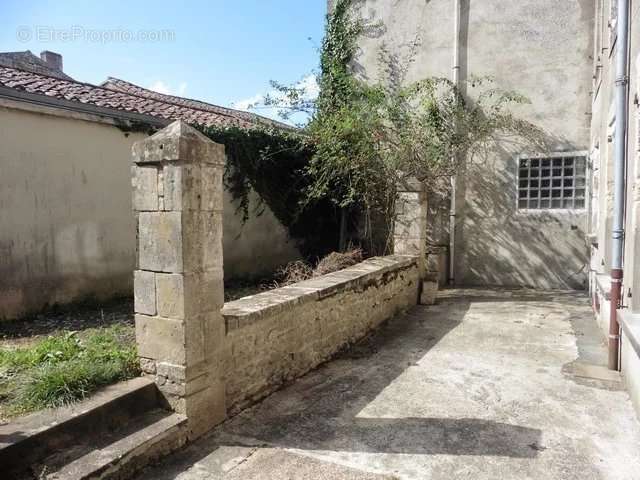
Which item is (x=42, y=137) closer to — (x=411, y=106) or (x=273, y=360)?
(x=273, y=360)

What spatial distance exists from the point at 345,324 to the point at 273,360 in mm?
1505

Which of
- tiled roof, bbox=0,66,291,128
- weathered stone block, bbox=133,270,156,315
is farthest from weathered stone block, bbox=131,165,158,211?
tiled roof, bbox=0,66,291,128

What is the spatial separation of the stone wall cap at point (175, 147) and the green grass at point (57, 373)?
144 cm

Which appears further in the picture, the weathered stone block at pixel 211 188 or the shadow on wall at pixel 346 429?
the weathered stone block at pixel 211 188

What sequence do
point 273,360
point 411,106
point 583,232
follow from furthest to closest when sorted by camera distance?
1. point 411,106
2. point 583,232
3. point 273,360

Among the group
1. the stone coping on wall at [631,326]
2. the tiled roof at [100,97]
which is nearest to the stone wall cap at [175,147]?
the stone coping on wall at [631,326]

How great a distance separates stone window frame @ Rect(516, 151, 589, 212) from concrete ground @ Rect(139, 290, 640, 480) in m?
4.58

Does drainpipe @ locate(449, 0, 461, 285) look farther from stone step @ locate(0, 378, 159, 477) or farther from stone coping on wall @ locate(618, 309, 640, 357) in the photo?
stone step @ locate(0, 378, 159, 477)

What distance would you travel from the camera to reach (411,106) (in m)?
10.6

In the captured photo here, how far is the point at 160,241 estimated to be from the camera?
10.9ft

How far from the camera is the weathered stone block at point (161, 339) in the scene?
3.28 metres

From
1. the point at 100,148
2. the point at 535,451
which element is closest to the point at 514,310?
the point at 535,451

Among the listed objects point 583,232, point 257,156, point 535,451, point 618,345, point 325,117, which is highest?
point 325,117

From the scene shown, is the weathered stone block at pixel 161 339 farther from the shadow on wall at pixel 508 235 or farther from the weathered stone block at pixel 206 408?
the shadow on wall at pixel 508 235
